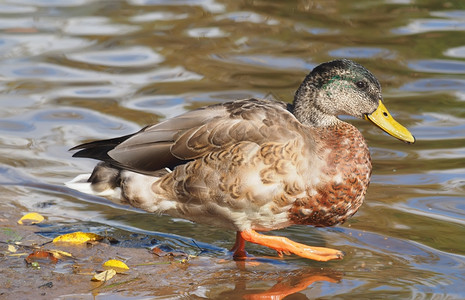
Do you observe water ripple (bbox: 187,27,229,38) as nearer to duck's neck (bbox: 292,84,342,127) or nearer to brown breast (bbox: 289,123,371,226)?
duck's neck (bbox: 292,84,342,127)

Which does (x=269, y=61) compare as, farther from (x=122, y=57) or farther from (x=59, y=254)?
(x=59, y=254)

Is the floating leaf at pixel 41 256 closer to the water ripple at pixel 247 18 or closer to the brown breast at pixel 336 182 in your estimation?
the brown breast at pixel 336 182

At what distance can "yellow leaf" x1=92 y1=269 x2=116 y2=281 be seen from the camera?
16.2ft

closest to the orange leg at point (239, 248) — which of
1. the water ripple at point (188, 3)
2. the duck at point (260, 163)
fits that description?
the duck at point (260, 163)

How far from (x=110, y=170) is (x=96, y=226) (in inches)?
17.9

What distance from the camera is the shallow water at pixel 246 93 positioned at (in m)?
5.76

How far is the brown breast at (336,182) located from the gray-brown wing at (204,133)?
0.90 ft

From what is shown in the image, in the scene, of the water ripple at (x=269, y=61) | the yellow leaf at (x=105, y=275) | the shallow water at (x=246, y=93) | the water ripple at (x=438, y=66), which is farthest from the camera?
the water ripple at (x=269, y=61)

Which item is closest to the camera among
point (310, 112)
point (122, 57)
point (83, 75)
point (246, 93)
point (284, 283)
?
point (284, 283)

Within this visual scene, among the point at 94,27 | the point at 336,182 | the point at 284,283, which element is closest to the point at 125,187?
the point at 284,283

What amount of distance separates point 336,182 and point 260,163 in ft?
1.68

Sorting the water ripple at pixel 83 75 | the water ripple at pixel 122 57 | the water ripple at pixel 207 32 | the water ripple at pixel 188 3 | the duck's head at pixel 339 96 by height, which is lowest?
the water ripple at pixel 83 75

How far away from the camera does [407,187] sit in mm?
6781

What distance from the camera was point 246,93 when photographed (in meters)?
8.89
